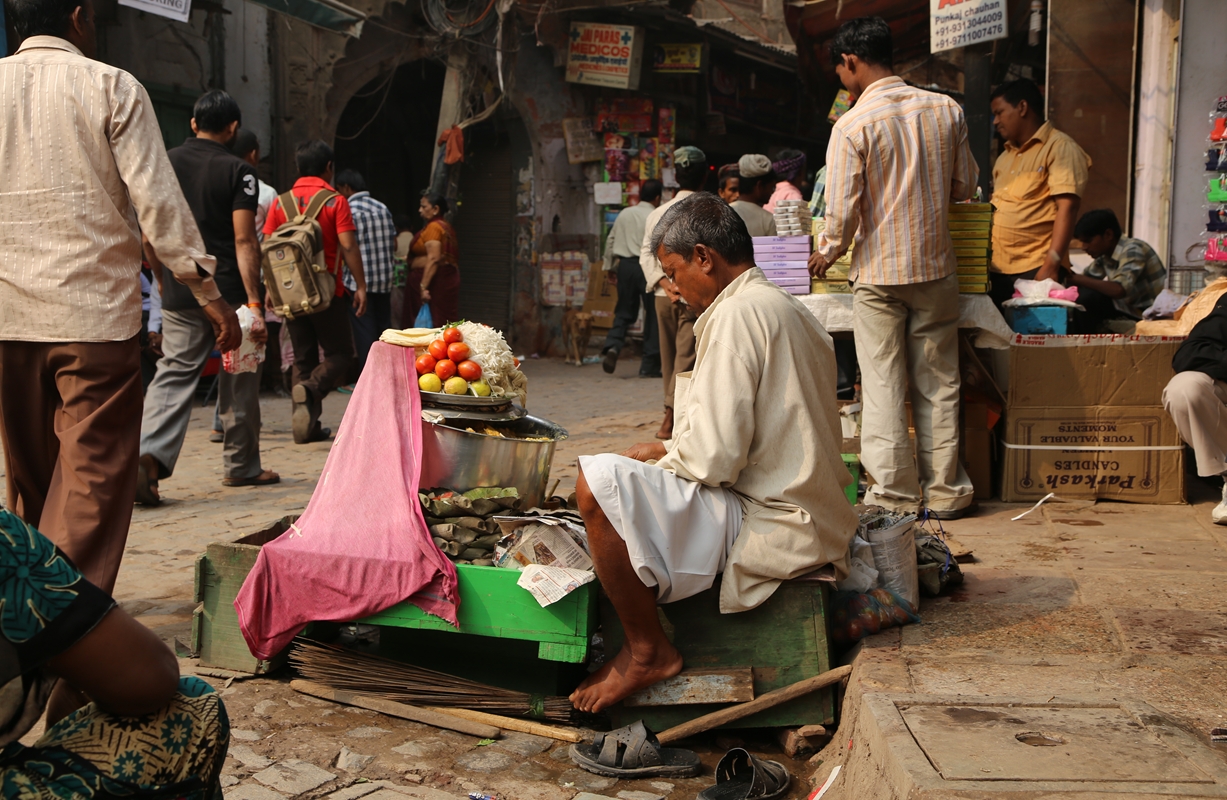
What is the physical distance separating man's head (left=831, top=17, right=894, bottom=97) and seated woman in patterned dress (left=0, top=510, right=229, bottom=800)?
163 inches

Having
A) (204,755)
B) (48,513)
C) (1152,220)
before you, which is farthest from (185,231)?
(1152,220)

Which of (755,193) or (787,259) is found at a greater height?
(755,193)

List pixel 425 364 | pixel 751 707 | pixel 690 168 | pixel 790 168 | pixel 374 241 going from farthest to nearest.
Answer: pixel 790 168
pixel 374 241
pixel 690 168
pixel 425 364
pixel 751 707

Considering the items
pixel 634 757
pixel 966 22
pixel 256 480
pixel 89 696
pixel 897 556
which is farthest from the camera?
pixel 966 22

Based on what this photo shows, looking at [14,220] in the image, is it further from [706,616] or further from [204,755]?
[706,616]

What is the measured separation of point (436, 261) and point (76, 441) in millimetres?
8007

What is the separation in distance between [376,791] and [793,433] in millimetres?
1480

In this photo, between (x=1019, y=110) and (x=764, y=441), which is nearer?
(x=764, y=441)

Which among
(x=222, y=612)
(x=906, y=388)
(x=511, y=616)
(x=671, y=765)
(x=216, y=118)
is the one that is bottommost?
(x=671, y=765)

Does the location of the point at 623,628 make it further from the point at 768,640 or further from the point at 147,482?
the point at 147,482

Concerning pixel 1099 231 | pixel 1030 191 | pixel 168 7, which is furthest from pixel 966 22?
pixel 168 7

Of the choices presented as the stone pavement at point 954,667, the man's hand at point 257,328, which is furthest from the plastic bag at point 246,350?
the stone pavement at point 954,667

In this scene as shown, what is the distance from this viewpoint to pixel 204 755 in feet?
6.08

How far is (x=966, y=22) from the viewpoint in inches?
257
